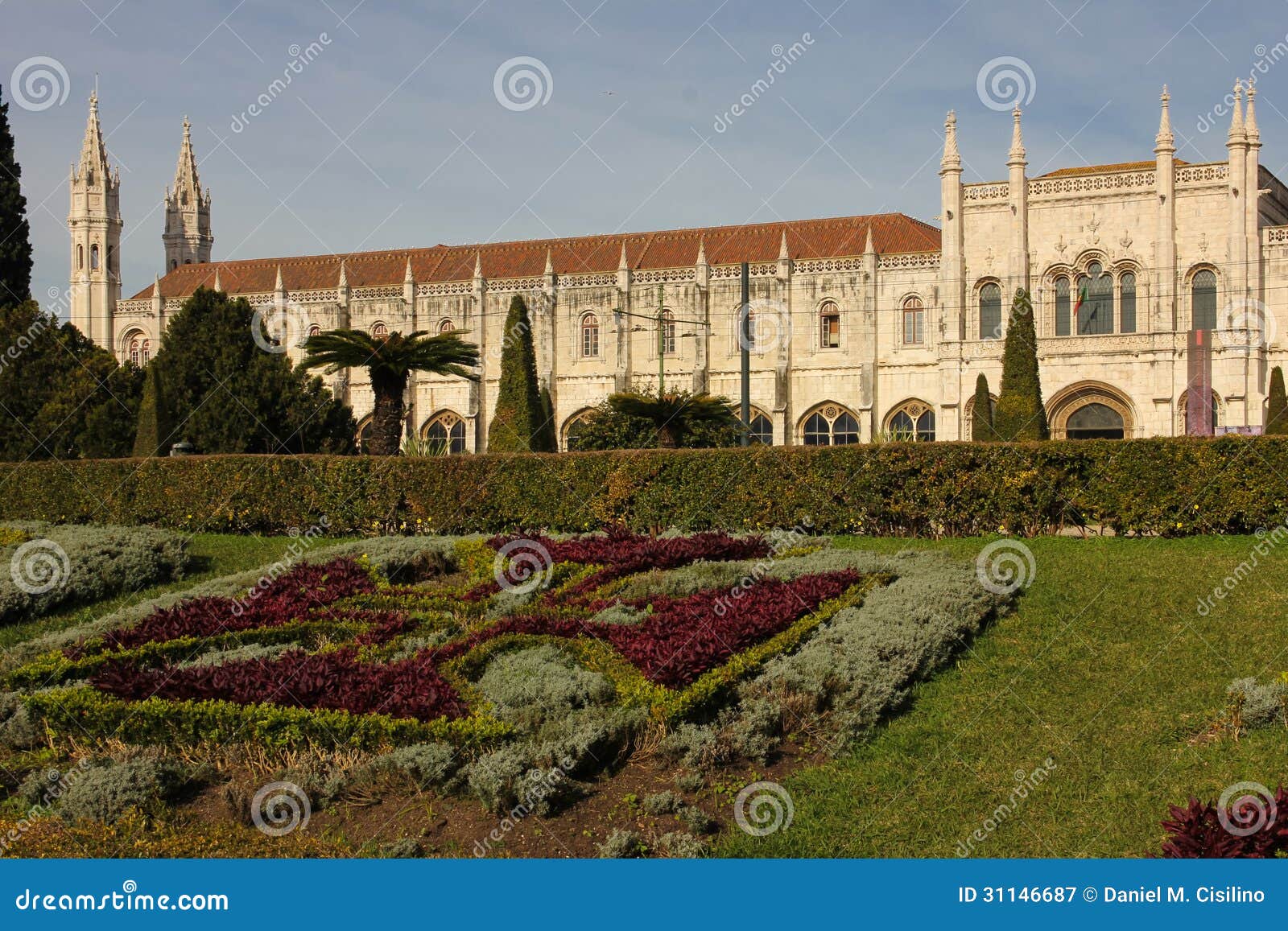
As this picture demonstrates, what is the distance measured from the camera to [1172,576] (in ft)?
42.2

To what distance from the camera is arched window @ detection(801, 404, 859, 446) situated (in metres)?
43.8

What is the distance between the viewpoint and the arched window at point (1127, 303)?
1533 inches

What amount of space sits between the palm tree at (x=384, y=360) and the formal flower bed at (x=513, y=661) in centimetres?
730

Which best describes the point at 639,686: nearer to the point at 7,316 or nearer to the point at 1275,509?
the point at 1275,509

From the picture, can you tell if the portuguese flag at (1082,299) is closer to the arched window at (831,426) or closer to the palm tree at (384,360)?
the arched window at (831,426)

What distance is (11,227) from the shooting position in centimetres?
4062

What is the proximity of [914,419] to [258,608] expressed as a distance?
33.3 metres

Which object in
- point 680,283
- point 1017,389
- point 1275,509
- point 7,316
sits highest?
point 680,283

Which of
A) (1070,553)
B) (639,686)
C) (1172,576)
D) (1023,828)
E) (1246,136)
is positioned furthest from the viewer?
(1246,136)

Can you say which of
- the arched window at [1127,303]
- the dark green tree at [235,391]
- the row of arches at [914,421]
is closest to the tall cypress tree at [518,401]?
the row of arches at [914,421]

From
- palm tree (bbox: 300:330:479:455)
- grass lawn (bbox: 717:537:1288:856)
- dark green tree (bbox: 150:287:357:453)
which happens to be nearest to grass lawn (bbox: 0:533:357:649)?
palm tree (bbox: 300:330:479:455)

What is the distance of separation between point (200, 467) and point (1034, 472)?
44.5ft

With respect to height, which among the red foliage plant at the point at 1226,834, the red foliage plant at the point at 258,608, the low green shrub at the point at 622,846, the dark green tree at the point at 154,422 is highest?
the dark green tree at the point at 154,422

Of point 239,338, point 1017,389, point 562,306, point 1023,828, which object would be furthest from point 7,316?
point 1023,828
